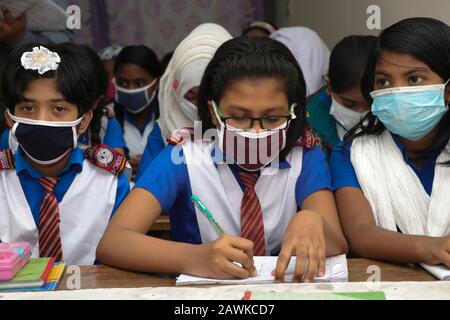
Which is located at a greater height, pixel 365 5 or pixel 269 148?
pixel 365 5

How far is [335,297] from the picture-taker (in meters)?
1.17

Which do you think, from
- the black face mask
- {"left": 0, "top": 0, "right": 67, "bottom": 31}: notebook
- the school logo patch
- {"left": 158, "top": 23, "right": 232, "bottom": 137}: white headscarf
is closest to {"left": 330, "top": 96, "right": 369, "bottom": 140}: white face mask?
{"left": 158, "top": 23, "right": 232, "bottom": 137}: white headscarf

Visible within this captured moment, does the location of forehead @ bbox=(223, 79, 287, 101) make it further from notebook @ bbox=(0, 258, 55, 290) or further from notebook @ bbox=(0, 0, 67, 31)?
notebook @ bbox=(0, 0, 67, 31)

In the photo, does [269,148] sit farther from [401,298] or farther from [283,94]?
[401,298]

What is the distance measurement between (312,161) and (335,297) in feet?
2.49

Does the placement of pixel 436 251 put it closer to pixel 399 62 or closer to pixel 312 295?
pixel 312 295

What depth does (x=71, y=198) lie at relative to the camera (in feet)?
6.75

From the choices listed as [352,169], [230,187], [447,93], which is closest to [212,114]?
[230,187]

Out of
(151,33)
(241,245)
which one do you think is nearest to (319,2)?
(151,33)

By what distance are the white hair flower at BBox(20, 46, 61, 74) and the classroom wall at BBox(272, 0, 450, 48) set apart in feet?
4.80

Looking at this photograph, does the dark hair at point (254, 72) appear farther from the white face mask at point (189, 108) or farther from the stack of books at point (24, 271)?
the white face mask at point (189, 108)

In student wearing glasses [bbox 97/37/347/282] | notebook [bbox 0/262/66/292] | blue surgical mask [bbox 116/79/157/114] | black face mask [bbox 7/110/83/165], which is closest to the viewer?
notebook [bbox 0/262/66/292]

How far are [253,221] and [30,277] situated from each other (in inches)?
27.6

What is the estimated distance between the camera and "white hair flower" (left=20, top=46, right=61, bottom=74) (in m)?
2.05
